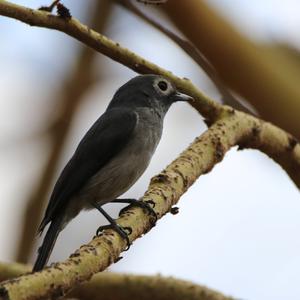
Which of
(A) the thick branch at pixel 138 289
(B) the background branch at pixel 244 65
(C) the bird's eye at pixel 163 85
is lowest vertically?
(A) the thick branch at pixel 138 289

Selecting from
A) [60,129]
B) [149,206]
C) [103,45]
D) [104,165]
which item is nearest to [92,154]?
[104,165]

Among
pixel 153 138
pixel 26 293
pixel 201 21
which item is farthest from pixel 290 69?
pixel 26 293

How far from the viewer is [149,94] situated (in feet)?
15.3

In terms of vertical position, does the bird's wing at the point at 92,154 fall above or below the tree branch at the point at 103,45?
below

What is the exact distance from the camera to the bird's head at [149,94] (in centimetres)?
459

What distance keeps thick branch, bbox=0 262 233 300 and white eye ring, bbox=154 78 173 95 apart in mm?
1265

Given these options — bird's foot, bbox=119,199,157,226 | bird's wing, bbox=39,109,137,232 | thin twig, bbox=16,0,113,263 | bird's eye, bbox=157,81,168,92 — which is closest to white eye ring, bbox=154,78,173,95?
bird's eye, bbox=157,81,168,92

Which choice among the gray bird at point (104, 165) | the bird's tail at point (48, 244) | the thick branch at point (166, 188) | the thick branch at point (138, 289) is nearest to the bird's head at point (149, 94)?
the gray bird at point (104, 165)

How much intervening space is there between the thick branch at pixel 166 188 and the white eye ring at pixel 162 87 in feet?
1.91

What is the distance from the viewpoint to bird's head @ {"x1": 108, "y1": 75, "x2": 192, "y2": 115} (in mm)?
4590

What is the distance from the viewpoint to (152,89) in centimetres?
466

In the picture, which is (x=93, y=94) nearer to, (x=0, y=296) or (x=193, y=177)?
(x=193, y=177)

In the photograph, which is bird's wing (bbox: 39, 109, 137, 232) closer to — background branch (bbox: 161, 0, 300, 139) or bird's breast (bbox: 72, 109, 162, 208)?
bird's breast (bbox: 72, 109, 162, 208)

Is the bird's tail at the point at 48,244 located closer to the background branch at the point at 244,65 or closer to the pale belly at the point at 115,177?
the pale belly at the point at 115,177
